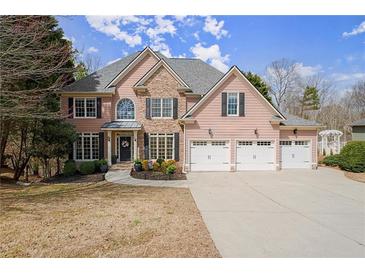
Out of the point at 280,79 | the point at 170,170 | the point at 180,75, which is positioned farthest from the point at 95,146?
the point at 280,79

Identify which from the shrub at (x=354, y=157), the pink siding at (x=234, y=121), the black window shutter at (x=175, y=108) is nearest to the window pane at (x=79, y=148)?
the black window shutter at (x=175, y=108)

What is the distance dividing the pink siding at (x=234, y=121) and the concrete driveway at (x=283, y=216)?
3659 mm

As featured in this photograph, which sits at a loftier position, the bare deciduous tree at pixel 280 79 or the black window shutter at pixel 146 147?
the bare deciduous tree at pixel 280 79

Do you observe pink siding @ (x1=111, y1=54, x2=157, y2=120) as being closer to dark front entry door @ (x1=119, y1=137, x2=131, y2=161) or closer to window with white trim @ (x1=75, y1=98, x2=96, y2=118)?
window with white trim @ (x1=75, y1=98, x2=96, y2=118)

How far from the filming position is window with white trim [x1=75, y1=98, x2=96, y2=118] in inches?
645

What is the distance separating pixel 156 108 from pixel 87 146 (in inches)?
216

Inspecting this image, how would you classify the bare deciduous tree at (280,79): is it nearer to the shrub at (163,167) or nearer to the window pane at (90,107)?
the shrub at (163,167)

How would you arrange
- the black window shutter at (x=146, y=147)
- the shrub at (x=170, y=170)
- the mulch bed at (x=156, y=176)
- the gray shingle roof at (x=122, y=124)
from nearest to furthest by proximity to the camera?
the mulch bed at (x=156, y=176) < the shrub at (x=170, y=170) < the gray shingle roof at (x=122, y=124) < the black window shutter at (x=146, y=147)

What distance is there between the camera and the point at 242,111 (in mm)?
15195

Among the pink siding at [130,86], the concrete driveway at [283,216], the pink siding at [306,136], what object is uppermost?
the pink siding at [130,86]

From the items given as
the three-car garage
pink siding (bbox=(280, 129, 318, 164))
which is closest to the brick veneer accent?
the three-car garage

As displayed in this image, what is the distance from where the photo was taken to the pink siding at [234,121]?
1497 centimetres

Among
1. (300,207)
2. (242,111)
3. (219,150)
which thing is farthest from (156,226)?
(242,111)
